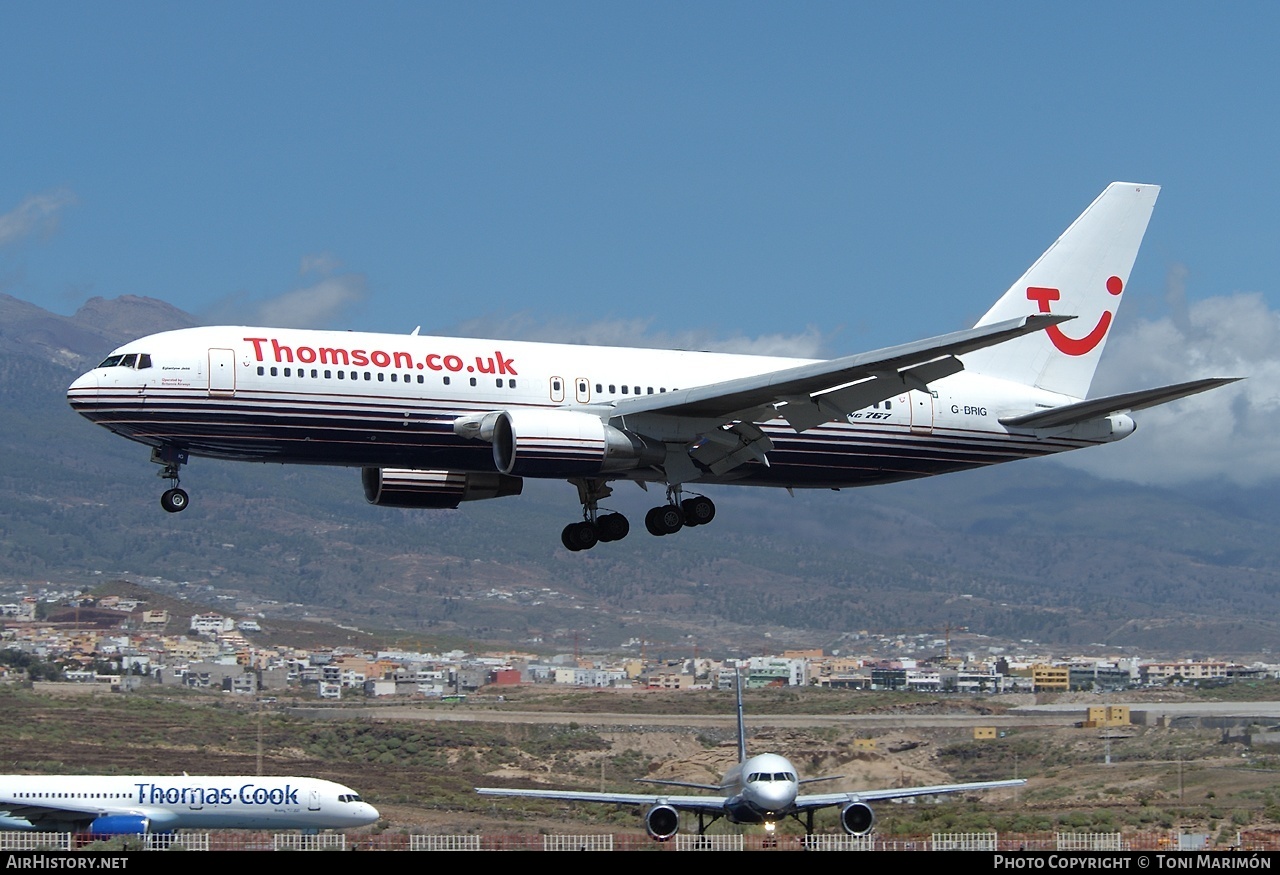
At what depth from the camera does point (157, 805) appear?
6097 cm

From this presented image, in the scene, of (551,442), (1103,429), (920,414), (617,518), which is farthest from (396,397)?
(1103,429)

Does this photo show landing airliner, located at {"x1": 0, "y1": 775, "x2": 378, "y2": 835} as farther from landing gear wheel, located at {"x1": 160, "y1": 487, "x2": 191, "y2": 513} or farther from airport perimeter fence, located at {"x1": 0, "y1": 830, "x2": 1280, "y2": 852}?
landing gear wheel, located at {"x1": 160, "y1": 487, "x2": 191, "y2": 513}

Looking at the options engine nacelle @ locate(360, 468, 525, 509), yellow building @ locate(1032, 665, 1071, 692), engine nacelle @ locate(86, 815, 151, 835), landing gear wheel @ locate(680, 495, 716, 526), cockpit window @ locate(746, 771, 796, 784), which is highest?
engine nacelle @ locate(360, 468, 525, 509)

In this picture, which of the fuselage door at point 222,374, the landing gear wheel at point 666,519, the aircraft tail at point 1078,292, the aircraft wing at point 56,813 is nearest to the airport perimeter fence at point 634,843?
the aircraft wing at point 56,813

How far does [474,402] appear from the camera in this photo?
144 ft

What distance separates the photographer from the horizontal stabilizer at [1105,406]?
42.0 m

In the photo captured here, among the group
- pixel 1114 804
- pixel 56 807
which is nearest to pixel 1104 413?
pixel 1114 804

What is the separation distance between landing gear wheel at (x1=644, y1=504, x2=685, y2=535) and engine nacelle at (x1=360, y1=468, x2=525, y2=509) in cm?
382

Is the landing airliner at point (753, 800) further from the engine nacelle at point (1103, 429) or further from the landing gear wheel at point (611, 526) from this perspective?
the engine nacelle at point (1103, 429)

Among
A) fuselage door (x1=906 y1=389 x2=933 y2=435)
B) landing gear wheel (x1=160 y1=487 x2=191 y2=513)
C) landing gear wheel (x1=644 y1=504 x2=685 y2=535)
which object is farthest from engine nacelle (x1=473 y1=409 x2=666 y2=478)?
fuselage door (x1=906 y1=389 x2=933 y2=435)

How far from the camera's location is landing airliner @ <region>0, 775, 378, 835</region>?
60.5 meters

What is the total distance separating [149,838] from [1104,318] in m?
35.1

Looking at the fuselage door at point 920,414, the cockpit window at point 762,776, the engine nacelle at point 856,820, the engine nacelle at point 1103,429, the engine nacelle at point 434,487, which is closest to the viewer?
the engine nacelle at point 434,487

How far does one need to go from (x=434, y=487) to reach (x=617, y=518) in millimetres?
5136
